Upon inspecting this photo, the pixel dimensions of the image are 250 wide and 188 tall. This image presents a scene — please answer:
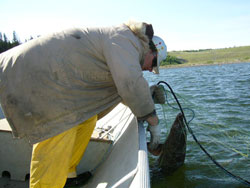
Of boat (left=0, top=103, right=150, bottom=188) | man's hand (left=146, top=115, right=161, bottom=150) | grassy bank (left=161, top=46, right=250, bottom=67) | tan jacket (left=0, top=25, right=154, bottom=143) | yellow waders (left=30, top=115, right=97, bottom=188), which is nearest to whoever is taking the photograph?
tan jacket (left=0, top=25, right=154, bottom=143)

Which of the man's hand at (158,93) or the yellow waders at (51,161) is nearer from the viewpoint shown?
the yellow waders at (51,161)

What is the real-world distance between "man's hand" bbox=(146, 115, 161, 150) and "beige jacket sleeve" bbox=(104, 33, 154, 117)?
0.41 metres

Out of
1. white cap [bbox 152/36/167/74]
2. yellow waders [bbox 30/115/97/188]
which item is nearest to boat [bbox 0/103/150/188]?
yellow waders [bbox 30/115/97/188]

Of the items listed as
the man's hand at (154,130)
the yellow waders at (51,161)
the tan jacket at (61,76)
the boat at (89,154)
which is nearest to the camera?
the tan jacket at (61,76)

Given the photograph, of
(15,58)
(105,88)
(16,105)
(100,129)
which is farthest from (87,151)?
(15,58)

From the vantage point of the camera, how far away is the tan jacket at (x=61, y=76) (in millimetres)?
2248

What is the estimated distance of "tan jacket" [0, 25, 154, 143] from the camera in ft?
7.38

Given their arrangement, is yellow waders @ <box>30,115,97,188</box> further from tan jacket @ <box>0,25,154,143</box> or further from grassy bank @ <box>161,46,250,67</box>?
grassy bank @ <box>161,46,250,67</box>

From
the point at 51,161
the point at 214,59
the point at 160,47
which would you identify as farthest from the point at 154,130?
the point at 214,59

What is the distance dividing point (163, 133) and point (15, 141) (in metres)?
3.58

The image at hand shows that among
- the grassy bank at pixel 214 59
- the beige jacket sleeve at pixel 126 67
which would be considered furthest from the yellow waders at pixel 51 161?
the grassy bank at pixel 214 59

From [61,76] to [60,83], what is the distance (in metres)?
0.07

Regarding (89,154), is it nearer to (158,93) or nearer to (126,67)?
(158,93)

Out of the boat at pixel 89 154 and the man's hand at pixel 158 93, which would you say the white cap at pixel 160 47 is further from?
the boat at pixel 89 154
